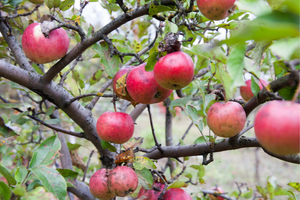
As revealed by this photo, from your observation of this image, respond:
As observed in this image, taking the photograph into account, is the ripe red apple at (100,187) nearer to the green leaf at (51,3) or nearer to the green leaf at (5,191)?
the green leaf at (5,191)

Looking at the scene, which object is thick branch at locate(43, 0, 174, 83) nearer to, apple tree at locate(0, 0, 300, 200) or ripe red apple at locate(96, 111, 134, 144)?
apple tree at locate(0, 0, 300, 200)

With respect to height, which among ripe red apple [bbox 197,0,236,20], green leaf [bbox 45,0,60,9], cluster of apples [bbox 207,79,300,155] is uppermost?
green leaf [bbox 45,0,60,9]

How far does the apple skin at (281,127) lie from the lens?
39 centimetres

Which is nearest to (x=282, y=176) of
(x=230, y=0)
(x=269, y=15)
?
(x=230, y=0)

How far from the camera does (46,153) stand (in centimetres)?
77

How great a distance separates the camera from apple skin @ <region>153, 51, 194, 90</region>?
1.90 ft

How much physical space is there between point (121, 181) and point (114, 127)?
0.19 m

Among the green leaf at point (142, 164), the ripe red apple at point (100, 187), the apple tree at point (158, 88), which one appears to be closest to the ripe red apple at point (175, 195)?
the apple tree at point (158, 88)

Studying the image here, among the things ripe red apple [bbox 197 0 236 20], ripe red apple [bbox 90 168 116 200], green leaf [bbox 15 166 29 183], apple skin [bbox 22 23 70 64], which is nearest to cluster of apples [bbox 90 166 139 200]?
ripe red apple [bbox 90 168 116 200]

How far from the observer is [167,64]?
58 centimetres

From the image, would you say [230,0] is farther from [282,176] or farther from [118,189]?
[282,176]

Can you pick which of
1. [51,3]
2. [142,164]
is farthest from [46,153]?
[51,3]

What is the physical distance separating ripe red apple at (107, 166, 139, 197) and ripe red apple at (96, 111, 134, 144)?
0.11m

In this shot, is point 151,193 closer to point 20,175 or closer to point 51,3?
point 20,175
